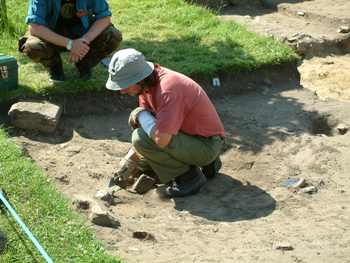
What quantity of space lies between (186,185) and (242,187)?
0.50m

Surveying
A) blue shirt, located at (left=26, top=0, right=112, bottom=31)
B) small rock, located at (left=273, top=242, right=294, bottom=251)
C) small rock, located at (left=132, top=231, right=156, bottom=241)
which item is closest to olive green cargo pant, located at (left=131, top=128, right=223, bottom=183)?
small rock, located at (left=132, top=231, right=156, bottom=241)

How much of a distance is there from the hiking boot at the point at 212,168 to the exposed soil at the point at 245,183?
7cm

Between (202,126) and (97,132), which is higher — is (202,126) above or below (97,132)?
above

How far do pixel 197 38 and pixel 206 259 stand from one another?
466 centimetres

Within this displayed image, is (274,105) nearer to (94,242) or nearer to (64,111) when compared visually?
(64,111)

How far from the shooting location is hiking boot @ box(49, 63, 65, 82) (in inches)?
268

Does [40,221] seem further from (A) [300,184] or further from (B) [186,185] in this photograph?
(A) [300,184]

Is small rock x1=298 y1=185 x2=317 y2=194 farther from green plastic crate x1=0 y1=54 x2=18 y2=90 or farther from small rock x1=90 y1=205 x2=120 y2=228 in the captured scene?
green plastic crate x1=0 y1=54 x2=18 y2=90

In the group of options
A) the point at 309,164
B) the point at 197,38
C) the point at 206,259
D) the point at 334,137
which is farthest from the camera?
the point at 197,38

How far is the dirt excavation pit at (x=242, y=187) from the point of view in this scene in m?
4.36

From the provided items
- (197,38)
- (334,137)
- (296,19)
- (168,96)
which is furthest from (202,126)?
(296,19)

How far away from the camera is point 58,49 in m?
6.68

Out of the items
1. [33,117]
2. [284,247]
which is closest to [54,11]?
[33,117]

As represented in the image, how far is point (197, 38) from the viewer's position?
27.5ft
